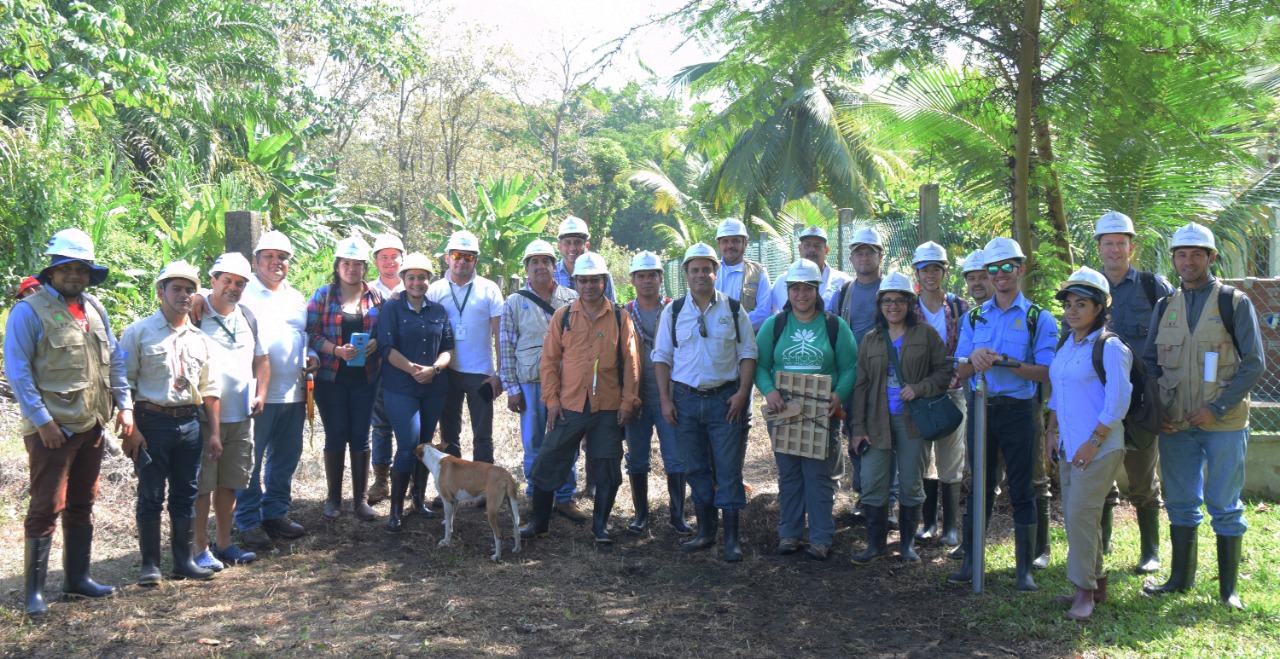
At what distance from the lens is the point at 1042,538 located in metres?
6.18

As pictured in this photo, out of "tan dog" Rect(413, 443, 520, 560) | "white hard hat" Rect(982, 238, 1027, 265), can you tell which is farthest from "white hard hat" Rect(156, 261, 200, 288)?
"white hard hat" Rect(982, 238, 1027, 265)

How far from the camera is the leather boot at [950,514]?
6.80 m

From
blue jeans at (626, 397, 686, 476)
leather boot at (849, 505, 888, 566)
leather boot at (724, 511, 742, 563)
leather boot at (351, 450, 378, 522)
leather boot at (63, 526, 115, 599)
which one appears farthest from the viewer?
leather boot at (351, 450, 378, 522)

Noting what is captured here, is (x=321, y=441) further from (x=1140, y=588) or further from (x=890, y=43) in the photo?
(x=1140, y=588)

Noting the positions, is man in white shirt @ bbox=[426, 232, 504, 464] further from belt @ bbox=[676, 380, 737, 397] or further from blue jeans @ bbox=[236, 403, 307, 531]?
belt @ bbox=[676, 380, 737, 397]

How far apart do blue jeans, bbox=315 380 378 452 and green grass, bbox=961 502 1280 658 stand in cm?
441

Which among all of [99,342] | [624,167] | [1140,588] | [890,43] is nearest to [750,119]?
[890,43]

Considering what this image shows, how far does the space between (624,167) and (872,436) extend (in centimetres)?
3013

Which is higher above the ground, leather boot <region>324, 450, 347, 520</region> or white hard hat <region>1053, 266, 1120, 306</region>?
white hard hat <region>1053, 266, 1120, 306</region>

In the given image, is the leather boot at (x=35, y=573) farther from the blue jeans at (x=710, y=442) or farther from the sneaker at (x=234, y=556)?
the blue jeans at (x=710, y=442)

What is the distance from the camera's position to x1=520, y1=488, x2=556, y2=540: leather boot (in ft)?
23.1

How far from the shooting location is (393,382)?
7184 millimetres

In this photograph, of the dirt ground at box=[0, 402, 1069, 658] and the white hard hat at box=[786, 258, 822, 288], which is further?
the white hard hat at box=[786, 258, 822, 288]

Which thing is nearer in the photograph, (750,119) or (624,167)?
(750,119)
